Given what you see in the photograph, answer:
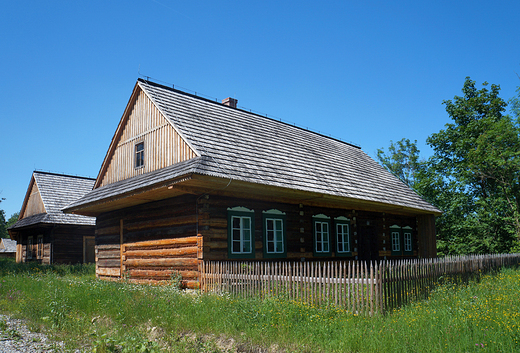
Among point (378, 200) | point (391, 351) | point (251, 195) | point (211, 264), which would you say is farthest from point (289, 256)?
point (391, 351)

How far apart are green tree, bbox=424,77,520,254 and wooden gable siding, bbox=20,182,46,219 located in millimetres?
24711

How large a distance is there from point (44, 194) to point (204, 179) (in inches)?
751

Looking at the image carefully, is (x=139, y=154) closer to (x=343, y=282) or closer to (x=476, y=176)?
(x=343, y=282)

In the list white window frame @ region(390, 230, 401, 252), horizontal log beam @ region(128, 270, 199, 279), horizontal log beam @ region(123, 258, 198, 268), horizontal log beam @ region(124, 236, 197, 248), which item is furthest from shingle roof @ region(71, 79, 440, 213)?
horizontal log beam @ region(128, 270, 199, 279)

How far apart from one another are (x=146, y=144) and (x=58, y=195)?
14853 mm

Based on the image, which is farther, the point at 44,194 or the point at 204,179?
the point at 44,194

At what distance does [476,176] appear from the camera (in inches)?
1026

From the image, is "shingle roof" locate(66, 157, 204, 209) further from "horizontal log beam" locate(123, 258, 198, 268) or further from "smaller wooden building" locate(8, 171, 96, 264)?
"smaller wooden building" locate(8, 171, 96, 264)

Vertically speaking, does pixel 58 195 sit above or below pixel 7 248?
above

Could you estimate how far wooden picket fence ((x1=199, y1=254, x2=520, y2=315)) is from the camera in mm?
8078

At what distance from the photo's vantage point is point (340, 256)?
16359 millimetres

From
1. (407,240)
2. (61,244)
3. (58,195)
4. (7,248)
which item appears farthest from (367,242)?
(7,248)

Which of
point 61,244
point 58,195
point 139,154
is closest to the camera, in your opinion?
point 139,154

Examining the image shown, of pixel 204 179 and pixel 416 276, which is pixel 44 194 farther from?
pixel 416 276
